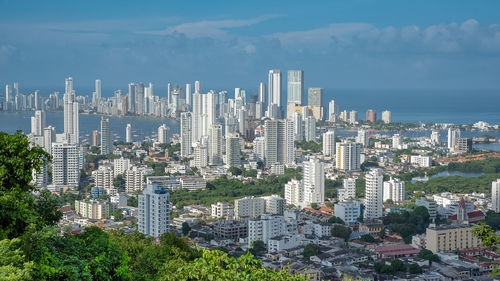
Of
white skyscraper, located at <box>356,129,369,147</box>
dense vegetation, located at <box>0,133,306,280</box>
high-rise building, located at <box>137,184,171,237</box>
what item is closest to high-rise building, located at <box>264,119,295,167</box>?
white skyscraper, located at <box>356,129,369,147</box>

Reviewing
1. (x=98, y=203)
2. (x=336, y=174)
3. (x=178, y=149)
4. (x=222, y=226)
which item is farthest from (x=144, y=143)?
(x=222, y=226)

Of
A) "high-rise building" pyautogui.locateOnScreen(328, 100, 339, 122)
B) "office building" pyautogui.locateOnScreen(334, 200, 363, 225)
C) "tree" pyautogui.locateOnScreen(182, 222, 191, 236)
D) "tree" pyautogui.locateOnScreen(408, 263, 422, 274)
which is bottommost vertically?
"tree" pyautogui.locateOnScreen(408, 263, 422, 274)

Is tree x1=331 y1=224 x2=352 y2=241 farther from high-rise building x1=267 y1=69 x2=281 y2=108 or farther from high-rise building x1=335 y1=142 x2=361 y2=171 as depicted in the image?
high-rise building x1=267 y1=69 x2=281 y2=108

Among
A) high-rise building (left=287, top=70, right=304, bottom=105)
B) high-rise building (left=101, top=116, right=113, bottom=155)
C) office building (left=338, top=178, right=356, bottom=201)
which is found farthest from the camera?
high-rise building (left=287, top=70, right=304, bottom=105)

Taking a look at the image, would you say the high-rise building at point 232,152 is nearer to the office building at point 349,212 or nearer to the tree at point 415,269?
the office building at point 349,212

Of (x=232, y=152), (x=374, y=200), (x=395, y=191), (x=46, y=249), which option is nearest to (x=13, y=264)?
(x=46, y=249)

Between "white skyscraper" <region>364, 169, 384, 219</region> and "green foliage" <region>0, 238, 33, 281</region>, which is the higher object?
"green foliage" <region>0, 238, 33, 281</region>

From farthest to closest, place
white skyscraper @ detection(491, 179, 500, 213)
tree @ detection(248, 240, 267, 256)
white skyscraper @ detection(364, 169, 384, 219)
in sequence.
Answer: white skyscraper @ detection(491, 179, 500, 213)
white skyscraper @ detection(364, 169, 384, 219)
tree @ detection(248, 240, 267, 256)
